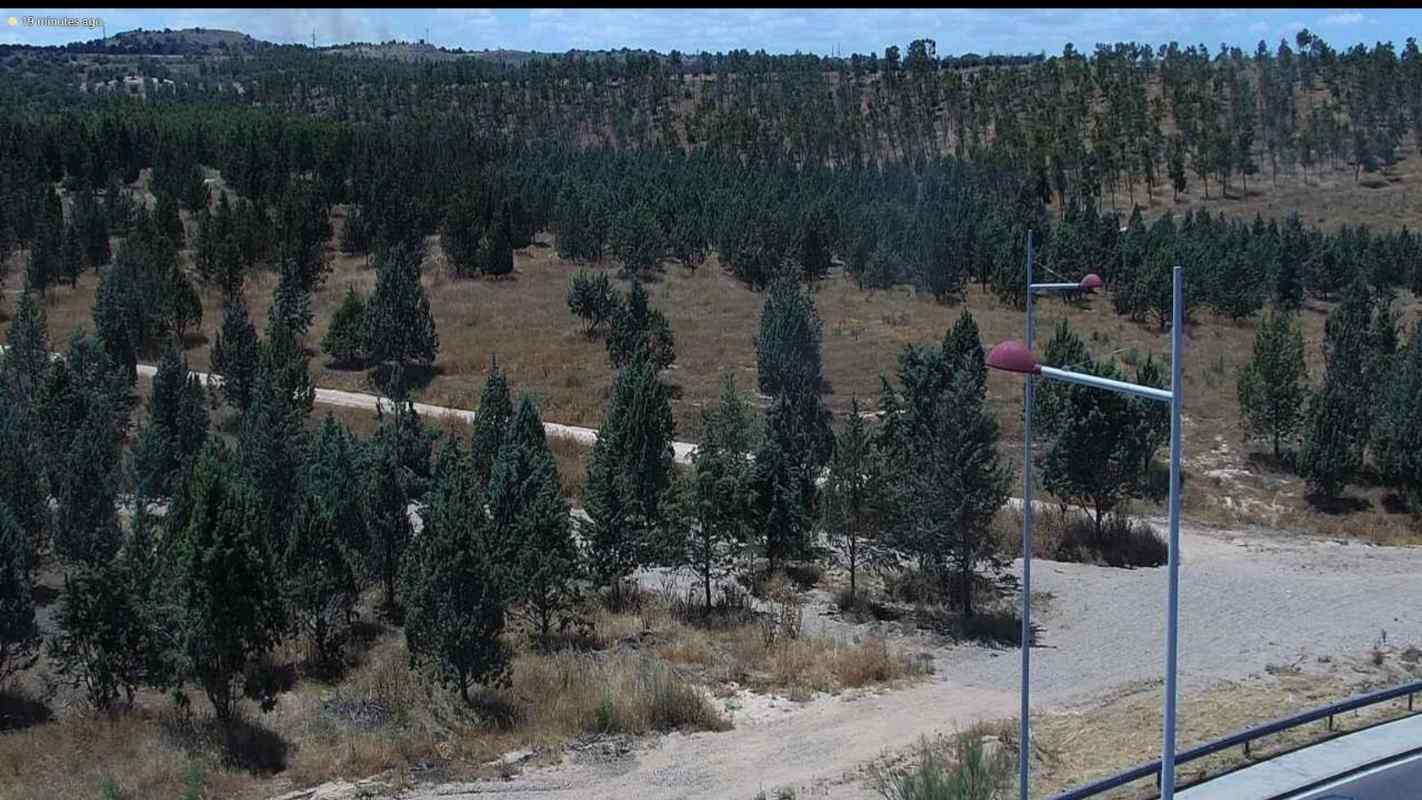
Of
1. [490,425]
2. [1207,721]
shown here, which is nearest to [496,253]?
[490,425]

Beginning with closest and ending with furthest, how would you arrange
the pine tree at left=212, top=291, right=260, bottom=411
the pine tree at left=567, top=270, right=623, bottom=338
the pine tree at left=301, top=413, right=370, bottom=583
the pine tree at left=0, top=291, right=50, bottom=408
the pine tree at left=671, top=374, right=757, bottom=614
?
1. the pine tree at left=301, top=413, right=370, bottom=583
2. the pine tree at left=671, top=374, right=757, bottom=614
3. the pine tree at left=0, top=291, right=50, bottom=408
4. the pine tree at left=212, top=291, right=260, bottom=411
5. the pine tree at left=567, top=270, right=623, bottom=338

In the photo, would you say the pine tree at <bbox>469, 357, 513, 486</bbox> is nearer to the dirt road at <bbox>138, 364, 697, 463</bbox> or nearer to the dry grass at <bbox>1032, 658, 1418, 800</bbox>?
the dirt road at <bbox>138, 364, 697, 463</bbox>

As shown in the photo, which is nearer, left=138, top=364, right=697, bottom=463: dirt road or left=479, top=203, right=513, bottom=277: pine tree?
left=138, top=364, right=697, bottom=463: dirt road

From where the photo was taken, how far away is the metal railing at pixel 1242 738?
15.2 metres

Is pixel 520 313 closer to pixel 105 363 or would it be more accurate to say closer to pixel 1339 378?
pixel 105 363

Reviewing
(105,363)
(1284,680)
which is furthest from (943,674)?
(105,363)

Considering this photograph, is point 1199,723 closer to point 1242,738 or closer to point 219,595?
point 1242,738

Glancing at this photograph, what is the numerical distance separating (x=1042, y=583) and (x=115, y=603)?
17.9m

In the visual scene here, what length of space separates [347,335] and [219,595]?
2875 centimetres

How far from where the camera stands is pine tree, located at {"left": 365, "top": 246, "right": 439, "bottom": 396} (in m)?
46.2

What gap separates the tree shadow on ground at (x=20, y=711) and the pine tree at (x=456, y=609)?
5849mm

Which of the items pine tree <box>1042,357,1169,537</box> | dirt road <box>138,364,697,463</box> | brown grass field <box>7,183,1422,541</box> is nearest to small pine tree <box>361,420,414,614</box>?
brown grass field <box>7,183,1422,541</box>

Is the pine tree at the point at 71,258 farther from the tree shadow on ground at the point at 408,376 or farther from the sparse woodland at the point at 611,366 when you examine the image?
the tree shadow on ground at the point at 408,376

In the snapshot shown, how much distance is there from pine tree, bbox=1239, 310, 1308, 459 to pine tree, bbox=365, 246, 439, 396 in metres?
26.1
